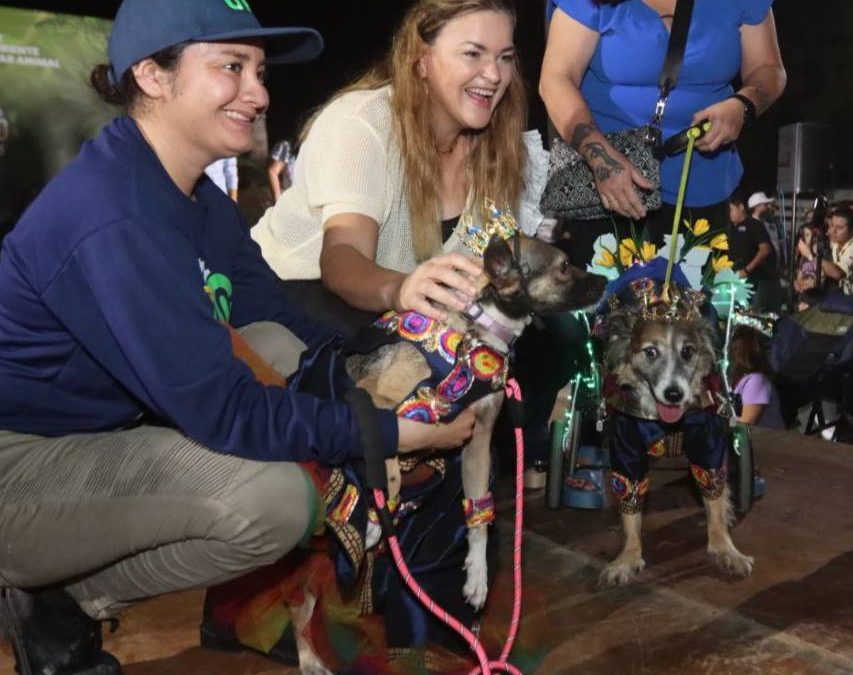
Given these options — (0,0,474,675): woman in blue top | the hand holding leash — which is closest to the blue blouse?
the hand holding leash

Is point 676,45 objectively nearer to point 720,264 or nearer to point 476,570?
point 720,264

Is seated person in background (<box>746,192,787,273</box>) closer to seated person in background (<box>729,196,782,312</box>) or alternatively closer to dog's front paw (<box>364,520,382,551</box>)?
seated person in background (<box>729,196,782,312</box>)

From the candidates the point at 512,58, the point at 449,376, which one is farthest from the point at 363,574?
the point at 512,58

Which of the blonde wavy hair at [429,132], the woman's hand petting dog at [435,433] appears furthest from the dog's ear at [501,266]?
the blonde wavy hair at [429,132]

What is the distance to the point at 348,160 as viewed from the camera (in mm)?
2512

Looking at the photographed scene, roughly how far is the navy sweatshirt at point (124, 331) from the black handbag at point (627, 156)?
134 centimetres

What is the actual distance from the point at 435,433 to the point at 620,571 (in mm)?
1039

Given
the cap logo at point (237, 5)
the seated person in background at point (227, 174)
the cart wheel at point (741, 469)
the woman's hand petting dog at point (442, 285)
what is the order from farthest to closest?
the seated person in background at point (227, 174) < the cart wheel at point (741, 469) < the woman's hand petting dog at point (442, 285) < the cap logo at point (237, 5)

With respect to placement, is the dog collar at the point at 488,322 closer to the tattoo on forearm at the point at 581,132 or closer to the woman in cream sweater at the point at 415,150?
the woman in cream sweater at the point at 415,150

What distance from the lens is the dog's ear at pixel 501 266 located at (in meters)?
1.97

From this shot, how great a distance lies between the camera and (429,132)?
8.48 ft

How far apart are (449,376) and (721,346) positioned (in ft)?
4.01

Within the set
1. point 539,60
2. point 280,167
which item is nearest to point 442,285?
point 539,60

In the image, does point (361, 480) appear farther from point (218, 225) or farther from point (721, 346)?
point (721, 346)
